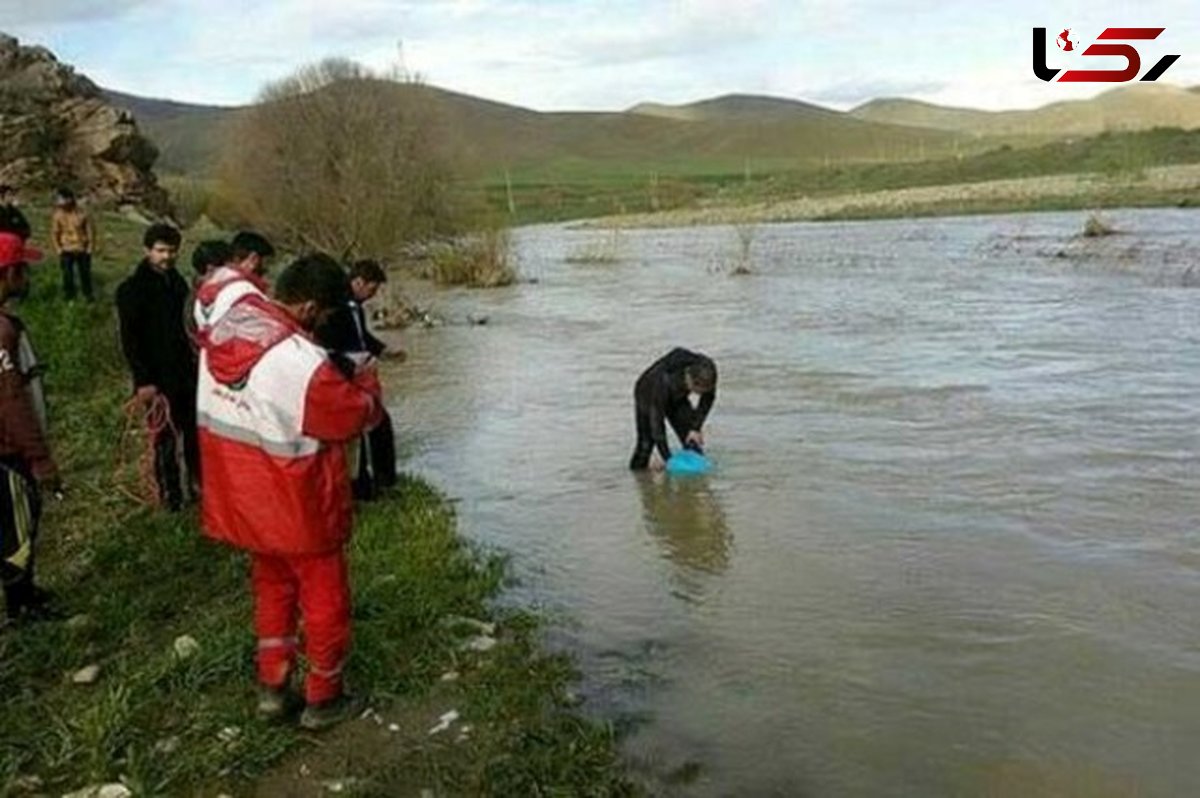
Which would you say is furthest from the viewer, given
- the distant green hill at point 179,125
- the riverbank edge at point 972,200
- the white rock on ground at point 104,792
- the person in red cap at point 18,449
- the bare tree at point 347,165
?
the distant green hill at point 179,125

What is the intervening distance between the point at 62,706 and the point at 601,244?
3783 centimetres

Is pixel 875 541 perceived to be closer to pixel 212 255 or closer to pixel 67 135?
pixel 212 255

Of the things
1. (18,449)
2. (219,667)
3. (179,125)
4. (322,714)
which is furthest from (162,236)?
(179,125)

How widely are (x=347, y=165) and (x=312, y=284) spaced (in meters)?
31.4

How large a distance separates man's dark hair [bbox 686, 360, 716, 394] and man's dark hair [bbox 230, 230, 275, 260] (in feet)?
9.66

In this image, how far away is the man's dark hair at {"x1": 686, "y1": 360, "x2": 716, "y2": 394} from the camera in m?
8.38

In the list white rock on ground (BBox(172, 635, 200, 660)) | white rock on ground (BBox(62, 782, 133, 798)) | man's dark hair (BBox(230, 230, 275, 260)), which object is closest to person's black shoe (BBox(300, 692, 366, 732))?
white rock on ground (BBox(62, 782, 133, 798))

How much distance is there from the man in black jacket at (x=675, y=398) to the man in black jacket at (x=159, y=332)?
10.1 ft

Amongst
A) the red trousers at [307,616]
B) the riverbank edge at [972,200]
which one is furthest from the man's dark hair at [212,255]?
the riverbank edge at [972,200]

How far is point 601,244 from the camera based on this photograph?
42.3 meters

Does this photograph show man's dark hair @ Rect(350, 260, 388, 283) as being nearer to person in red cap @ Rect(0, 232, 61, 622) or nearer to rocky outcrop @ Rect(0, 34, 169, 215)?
person in red cap @ Rect(0, 232, 61, 622)

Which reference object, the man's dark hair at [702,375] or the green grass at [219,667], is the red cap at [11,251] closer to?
the green grass at [219,667]

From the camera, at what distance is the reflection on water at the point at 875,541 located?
196 inches

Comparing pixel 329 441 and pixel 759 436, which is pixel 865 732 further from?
pixel 759 436
